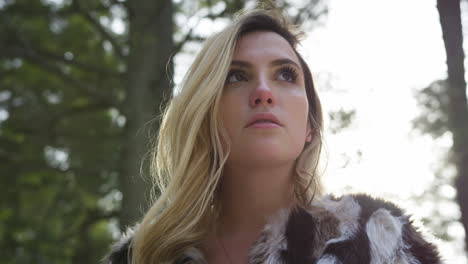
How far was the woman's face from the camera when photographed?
2.59m

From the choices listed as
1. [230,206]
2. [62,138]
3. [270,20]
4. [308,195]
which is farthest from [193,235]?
[62,138]

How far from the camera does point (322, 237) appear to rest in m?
2.38

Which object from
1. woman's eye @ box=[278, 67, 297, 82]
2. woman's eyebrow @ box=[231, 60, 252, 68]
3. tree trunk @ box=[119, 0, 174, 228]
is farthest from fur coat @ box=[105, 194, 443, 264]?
tree trunk @ box=[119, 0, 174, 228]

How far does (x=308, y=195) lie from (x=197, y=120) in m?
0.72

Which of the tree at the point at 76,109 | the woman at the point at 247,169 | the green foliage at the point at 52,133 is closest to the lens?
the woman at the point at 247,169

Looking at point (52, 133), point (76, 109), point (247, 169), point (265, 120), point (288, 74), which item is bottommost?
point (247, 169)

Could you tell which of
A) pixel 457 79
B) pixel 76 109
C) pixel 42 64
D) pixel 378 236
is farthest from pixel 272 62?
pixel 76 109

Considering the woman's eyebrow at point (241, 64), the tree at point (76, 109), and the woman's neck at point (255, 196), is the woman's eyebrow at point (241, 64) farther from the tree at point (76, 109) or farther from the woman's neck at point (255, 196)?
the tree at point (76, 109)

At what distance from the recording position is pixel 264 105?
261cm

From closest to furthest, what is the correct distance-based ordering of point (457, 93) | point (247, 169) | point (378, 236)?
point (378, 236) → point (457, 93) → point (247, 169)

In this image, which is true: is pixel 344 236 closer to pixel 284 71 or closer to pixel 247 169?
pixel 247 169

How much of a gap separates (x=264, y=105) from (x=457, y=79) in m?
0.93

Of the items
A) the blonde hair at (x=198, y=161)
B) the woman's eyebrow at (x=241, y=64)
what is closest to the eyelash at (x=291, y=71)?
the woman's eyebrow at (x=241, y=64)

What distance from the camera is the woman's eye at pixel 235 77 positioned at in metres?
2.84
